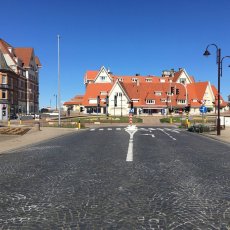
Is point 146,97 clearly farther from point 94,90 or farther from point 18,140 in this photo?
point 18,140

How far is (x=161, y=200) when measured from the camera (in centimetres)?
622

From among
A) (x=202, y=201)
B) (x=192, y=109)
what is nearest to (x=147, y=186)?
(x=202, y=201)

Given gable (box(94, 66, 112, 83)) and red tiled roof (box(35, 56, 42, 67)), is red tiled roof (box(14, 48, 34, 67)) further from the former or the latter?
gable (box(94, 66, 112, 83))

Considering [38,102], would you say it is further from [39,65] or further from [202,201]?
[202,201]

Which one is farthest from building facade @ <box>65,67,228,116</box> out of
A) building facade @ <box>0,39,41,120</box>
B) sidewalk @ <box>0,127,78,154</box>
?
sidewalk @ <box>0,127,78,154</box>

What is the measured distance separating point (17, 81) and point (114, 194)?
68825 mm

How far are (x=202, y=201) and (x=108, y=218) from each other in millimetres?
2154

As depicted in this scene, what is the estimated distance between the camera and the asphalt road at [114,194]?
5039 millimetres

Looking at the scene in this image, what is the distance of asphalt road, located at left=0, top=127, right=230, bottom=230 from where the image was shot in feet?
16.5

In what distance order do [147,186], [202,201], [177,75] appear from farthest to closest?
1. [177,75]
2. [147,186]
3. [202,201]

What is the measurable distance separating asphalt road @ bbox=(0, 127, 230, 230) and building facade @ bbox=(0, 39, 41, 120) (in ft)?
173

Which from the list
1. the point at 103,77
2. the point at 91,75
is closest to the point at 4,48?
the point at 103,77

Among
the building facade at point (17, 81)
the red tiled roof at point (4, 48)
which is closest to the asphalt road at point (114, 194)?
the building facade at point (17, 81)

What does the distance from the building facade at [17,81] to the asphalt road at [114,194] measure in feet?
173
